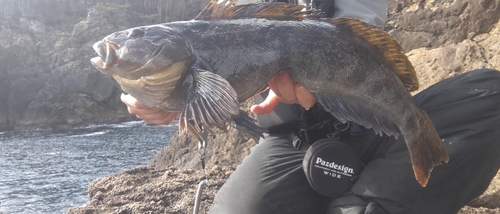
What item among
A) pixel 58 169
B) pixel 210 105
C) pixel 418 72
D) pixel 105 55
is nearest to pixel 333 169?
pixel 210 105

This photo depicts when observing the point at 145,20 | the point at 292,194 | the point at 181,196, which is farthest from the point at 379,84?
the point at 145,20

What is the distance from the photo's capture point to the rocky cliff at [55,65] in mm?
40969

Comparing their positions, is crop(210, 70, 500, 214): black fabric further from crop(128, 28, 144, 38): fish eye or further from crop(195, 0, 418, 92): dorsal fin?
crop(128, 28, 144, 38): fish eye

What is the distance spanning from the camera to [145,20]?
56188 mm

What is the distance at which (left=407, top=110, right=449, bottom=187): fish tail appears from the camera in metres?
1.98

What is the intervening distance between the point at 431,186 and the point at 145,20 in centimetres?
5725

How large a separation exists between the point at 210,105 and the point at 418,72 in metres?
3.31

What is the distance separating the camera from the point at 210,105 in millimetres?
1685

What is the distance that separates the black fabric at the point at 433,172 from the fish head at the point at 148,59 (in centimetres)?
117

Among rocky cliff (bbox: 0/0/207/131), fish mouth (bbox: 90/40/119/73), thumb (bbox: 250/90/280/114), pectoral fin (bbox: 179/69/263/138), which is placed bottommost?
rocky cliff (bbox: 0/0/207/131)

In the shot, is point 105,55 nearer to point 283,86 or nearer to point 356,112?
point 283,86

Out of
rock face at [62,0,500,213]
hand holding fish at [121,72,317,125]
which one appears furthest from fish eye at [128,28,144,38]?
rock face at [62,0,500,213]

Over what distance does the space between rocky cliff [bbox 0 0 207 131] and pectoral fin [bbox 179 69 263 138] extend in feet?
137

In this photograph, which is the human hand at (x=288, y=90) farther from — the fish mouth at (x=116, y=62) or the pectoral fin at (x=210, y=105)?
the fish mouth at (x=116, y=62)
